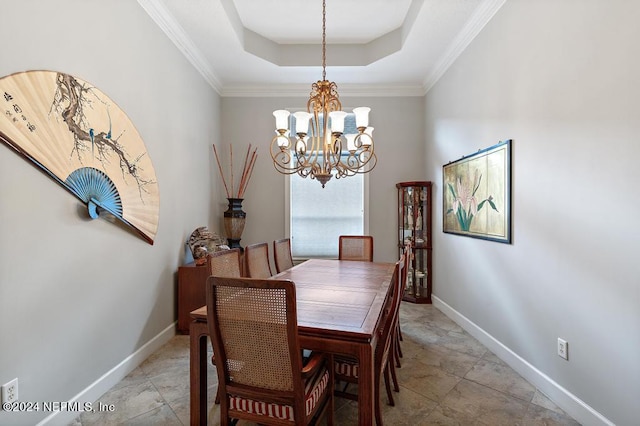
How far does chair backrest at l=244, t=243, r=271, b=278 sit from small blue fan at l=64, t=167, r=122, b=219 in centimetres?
98

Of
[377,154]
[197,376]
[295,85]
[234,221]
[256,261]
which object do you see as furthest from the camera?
[377,154]

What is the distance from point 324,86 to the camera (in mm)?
2586

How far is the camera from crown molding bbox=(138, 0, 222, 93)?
105 inches

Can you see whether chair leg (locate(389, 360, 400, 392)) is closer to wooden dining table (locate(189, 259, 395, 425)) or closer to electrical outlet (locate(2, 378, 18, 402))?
wooden dining table (locate(189, 259, 395, 425))

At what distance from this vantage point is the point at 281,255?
317 centimetres

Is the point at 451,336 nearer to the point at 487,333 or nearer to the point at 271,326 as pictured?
the point at 487,333

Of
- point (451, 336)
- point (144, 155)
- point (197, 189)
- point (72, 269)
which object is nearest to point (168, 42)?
point (144, 155)

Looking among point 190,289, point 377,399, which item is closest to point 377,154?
point 190,289

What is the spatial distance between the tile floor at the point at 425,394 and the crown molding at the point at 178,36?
118 inches

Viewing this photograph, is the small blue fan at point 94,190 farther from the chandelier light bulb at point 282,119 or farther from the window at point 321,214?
the window at point 321,214

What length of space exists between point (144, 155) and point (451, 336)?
3.31 m

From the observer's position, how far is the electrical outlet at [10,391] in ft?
4.84

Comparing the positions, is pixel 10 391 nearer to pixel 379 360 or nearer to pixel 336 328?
pixel 336 328

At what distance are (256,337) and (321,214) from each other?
3457 mm
